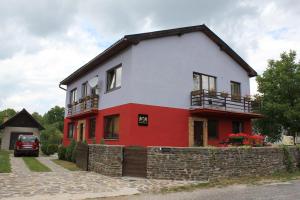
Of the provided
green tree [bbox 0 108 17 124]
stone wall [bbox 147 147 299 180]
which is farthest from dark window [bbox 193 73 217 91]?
green tree [bbox 0 108 17 124]

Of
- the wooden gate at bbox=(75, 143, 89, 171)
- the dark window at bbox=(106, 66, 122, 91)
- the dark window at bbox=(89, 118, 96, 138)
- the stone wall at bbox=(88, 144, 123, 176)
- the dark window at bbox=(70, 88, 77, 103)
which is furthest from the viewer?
the dark window at bbox=(70, 88, 77, 103)

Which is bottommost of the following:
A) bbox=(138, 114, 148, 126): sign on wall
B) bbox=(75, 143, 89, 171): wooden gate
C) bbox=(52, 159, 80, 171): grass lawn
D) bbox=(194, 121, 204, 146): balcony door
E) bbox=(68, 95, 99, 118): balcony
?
bbox=(52, 159, 80, 171): grass lawn

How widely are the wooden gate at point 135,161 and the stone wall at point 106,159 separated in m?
0.22

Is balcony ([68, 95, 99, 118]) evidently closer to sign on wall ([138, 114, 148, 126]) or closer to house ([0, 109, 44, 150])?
sign on wall ([138, 114, 148, 126])

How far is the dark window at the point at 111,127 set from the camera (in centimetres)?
1734

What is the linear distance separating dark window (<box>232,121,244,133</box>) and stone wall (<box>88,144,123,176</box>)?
1065cm

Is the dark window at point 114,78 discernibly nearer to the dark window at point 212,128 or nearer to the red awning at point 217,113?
the red awning at point 217,113

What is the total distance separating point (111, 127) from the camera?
1800cm

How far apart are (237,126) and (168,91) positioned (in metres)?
6.86

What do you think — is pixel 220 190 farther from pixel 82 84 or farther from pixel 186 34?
pixel 82 84

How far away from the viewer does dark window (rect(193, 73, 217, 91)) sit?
18984 millimetres

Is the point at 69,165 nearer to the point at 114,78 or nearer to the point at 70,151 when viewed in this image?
the point at 70,151

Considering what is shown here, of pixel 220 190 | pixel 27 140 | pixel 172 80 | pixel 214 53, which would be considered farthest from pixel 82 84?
pixel 220 190

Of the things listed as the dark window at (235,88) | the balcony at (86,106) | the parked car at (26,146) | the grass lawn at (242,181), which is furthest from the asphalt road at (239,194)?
the parked car at (26,146)
